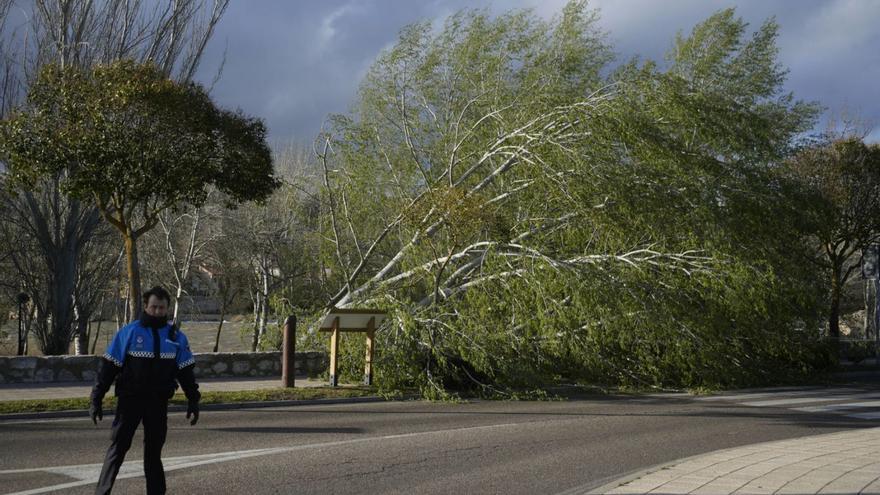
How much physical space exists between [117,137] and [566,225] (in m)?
9.20

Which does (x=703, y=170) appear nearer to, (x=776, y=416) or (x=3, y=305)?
(x=776, y=416)

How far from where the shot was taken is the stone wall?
1631 cm

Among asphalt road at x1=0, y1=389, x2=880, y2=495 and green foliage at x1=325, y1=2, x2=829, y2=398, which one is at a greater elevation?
green foliage at x1=325, y1=2, x2=829, y2=398

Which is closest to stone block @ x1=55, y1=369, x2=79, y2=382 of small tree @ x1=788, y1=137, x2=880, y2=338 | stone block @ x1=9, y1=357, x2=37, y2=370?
stone block @ x1=9, y1=357, x2=37, y2=370

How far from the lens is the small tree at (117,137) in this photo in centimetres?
1402

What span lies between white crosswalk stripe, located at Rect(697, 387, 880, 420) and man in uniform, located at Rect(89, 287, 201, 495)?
39.8 ft

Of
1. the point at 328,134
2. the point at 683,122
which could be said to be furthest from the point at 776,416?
the point at 328,134

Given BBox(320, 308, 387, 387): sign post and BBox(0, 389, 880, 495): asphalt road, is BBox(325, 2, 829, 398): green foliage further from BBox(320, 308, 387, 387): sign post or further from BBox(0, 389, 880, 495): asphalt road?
BBox(0, 389, 880, 495): asphalt road

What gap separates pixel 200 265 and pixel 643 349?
20844 millimetres

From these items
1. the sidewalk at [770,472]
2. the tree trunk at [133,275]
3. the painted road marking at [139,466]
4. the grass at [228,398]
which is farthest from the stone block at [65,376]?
the sidewalk at [770,472]

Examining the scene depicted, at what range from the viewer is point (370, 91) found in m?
23.7

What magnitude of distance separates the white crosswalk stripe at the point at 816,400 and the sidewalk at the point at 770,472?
16.9 feet

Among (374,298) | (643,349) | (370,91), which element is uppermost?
(370,91)

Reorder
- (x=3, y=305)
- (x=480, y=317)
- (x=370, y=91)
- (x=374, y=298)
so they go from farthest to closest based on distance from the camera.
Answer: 1. (x=3, y=305)
2. (x=370, y=91)
3. (x=374, y=298)
4. (x=480, y=317)
